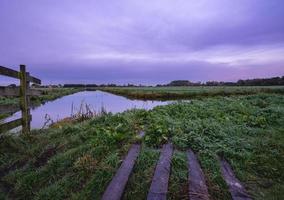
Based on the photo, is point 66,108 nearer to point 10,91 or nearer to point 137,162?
point 10,91

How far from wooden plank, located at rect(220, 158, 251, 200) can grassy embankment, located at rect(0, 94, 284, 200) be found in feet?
0.34

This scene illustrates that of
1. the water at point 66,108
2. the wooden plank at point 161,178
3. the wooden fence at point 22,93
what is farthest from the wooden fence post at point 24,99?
the wooden plank at point 161,178

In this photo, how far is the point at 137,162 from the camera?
495 centimetres

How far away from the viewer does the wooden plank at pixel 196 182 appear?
3.67 metres

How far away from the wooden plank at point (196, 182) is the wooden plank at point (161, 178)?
1.07ft

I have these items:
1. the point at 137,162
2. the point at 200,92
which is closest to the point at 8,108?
the point at 137,162

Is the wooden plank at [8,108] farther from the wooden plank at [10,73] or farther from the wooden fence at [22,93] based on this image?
the wooden plank at [10,73]

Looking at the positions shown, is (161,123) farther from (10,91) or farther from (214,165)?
(10,91)

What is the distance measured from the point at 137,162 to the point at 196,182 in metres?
1.18

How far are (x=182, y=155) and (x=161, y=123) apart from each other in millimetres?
2458

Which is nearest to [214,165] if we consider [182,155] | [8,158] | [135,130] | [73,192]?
[182,155]

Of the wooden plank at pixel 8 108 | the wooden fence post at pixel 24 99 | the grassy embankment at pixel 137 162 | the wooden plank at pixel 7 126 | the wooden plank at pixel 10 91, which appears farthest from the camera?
the wooden fence post at pixel 24 99

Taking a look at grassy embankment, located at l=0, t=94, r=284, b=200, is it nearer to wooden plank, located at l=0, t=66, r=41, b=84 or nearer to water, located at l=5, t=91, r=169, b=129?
wooden plank, located at l=0, t=66, r=41, b=84

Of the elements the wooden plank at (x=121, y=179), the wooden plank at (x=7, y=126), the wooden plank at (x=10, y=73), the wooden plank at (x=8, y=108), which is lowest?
the wooden plank at (x=121, y=179)
